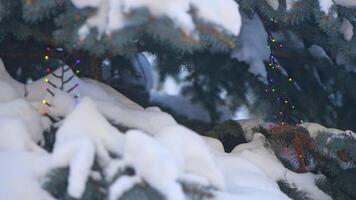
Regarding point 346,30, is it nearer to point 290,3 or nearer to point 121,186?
point 290,3

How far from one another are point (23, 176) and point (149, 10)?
1.81ft

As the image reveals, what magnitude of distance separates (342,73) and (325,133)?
25.5 inches

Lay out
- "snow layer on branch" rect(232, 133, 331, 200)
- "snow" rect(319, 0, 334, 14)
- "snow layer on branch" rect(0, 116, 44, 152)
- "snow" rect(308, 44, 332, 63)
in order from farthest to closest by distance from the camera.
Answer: "snow" rect(308, 44, 332, 63) → "snow layer on branch" rect(232, 133, 331, 200) → "snow" rect(319, 0, 334, 14) → "snow layer on branch" rect(0, 116, 44, 152)

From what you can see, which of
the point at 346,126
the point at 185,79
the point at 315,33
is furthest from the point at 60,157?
the point at 346,126

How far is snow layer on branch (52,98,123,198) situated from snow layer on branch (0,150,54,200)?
8 centimetres

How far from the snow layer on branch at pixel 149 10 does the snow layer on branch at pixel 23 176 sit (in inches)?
14.2

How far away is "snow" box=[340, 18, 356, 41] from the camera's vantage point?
2.09 meters

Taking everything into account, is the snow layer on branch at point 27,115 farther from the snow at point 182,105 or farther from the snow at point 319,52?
the snow at point 319,52

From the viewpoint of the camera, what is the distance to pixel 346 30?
209 cm

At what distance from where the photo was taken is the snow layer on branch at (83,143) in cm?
141

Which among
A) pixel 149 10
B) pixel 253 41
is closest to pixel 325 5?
pixel 253 41

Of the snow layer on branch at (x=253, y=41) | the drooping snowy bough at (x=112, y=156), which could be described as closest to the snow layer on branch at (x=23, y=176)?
the drooping snowy bough at (x=112, y=156)

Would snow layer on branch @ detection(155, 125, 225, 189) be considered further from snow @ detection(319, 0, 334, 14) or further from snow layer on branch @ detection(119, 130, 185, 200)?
snow @ detection(319, 0, 334, 14)

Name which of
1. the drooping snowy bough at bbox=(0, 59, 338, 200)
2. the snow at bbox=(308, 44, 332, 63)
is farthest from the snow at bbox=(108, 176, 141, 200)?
the snow at bbox=(308, 44, 332, 63)
